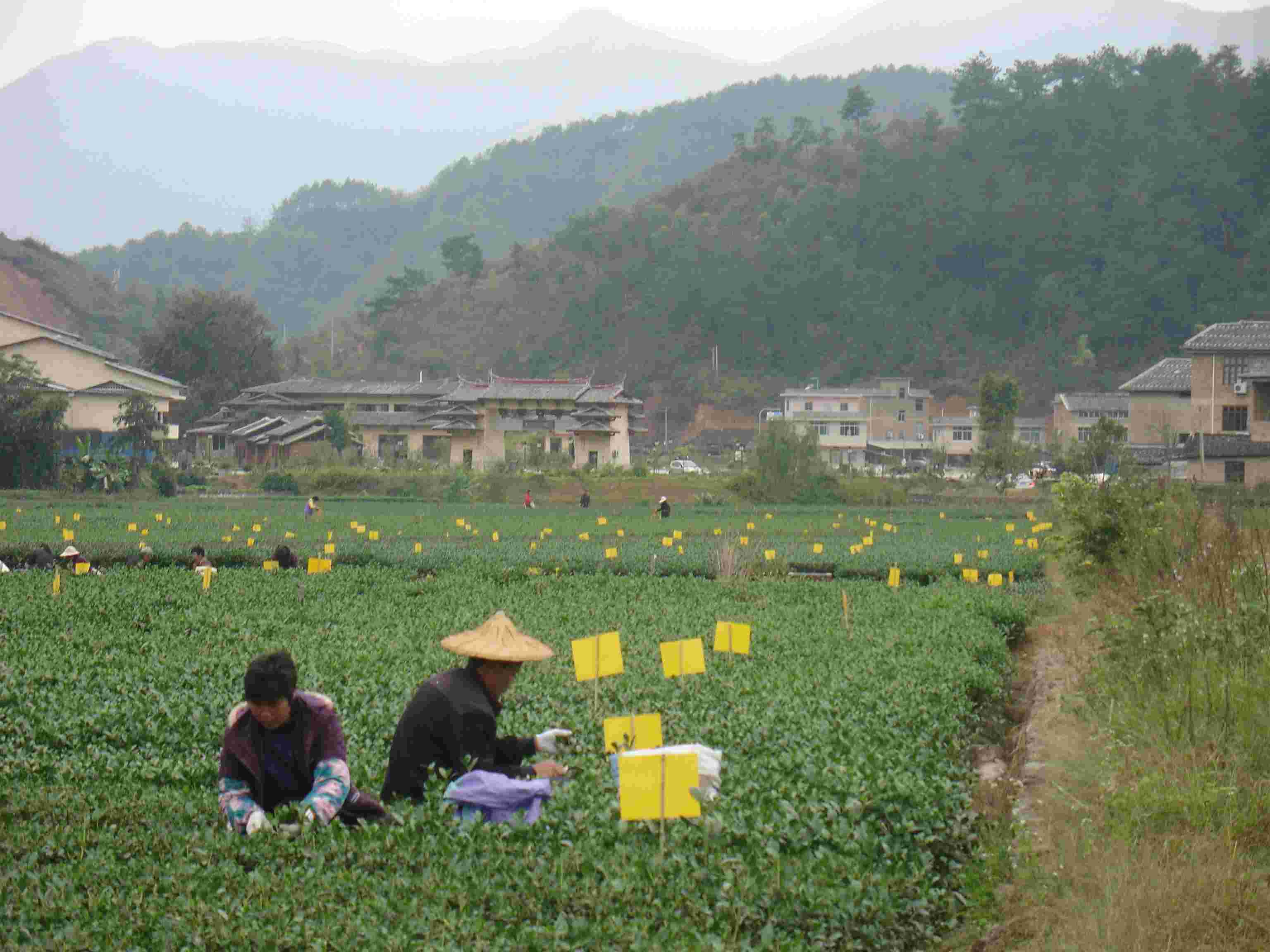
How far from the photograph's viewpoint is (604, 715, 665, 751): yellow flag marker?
7809 millimetres

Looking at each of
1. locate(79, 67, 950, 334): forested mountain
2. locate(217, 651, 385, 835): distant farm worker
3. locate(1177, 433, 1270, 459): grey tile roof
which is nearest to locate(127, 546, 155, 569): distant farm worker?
locate(217, 651, 385, 835): distant farm worker

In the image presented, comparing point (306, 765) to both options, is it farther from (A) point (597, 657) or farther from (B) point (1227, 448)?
(B) point (1227, 448)

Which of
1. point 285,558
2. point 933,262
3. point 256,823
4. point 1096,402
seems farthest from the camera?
point 933,262

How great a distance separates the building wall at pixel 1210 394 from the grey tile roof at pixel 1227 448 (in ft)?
4.20

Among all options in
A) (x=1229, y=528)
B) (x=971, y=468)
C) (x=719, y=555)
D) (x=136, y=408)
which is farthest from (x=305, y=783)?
(x=971, y=468)

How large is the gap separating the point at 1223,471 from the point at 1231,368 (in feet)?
20.5

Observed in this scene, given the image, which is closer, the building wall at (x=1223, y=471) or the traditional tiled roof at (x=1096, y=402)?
the building wall at (x=1223, y=471)

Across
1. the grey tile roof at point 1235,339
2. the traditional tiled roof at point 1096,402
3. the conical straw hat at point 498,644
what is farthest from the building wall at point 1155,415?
the conical straw hat at point 498,644

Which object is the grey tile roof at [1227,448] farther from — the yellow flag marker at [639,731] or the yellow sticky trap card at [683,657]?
the yellow flag marker at [639,731]

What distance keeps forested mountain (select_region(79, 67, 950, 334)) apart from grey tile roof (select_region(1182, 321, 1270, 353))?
331 feet

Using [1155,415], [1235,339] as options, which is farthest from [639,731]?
[1155,415]

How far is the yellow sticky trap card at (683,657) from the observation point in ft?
34.6

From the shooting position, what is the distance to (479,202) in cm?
17025

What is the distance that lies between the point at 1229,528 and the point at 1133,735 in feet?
14.1
